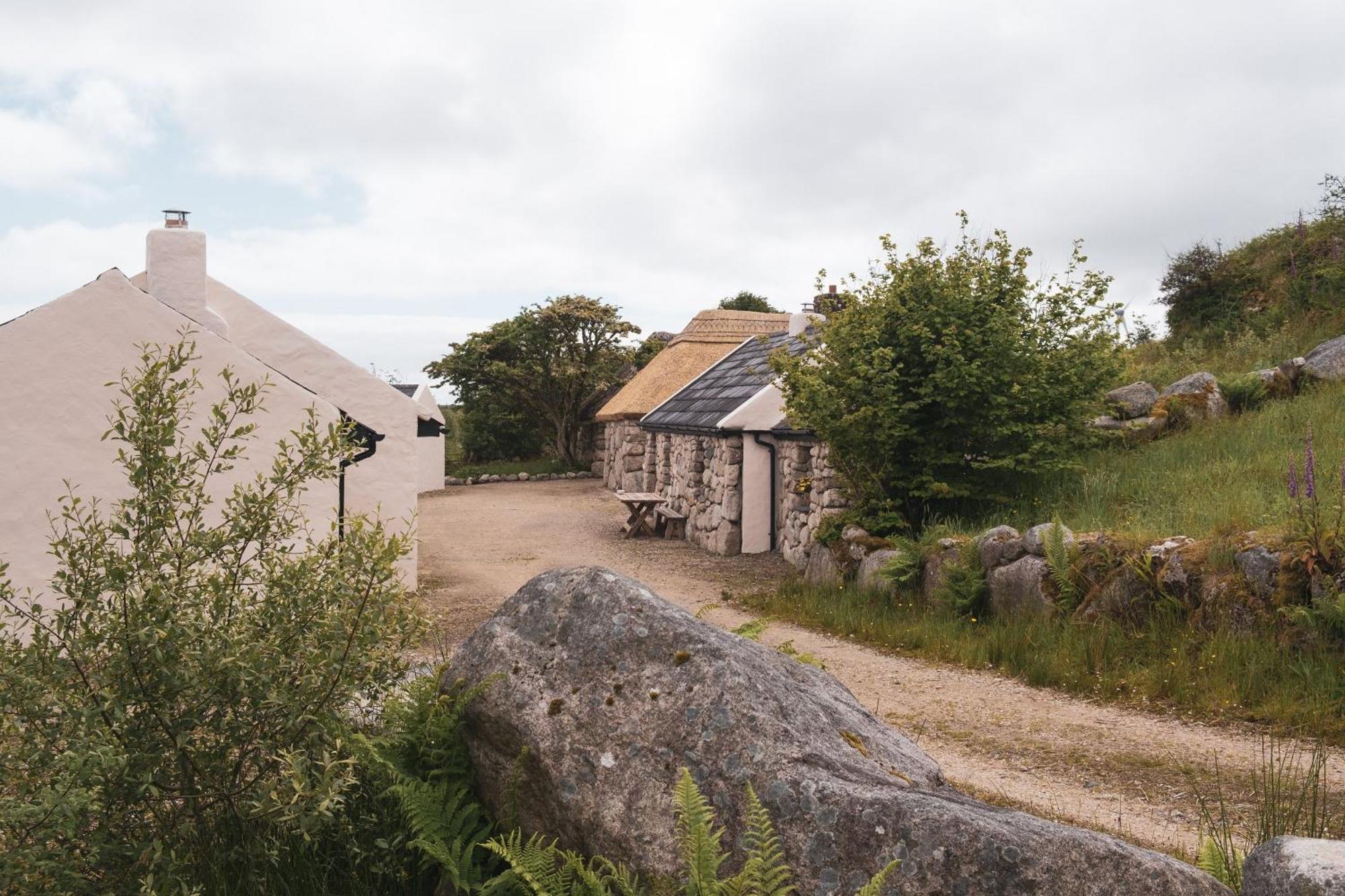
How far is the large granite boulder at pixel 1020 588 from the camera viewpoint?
31.7ft

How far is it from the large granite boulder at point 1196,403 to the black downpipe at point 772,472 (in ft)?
19.1

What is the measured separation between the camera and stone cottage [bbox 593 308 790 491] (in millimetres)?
25969

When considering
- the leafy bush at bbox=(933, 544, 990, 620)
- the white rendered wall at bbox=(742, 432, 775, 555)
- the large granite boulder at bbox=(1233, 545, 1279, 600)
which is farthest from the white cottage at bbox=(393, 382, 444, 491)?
the large granite boulder at bbox=(1233, 545, 1279, 600)

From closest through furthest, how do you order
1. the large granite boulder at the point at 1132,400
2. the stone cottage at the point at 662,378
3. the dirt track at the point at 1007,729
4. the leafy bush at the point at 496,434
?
the dirt track at the point at 1007,729 < the large granite boulder at the point at 1132,400 < the stone cottage at the point at 662,378 < the leafy bush at the point at 496,434

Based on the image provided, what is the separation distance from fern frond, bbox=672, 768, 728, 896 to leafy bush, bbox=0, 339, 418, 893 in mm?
1134

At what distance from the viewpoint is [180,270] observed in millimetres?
12641

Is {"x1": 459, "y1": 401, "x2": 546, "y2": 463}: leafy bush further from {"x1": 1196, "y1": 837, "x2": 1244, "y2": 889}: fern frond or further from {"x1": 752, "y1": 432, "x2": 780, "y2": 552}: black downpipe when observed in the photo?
{"x1": 1196, "y1": 837, "x2": 1244, "y2": 889}: fern frond

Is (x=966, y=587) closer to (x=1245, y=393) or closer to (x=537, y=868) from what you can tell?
(x=1245, y=393)

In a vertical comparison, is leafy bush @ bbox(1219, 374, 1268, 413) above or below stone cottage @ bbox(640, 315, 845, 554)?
above

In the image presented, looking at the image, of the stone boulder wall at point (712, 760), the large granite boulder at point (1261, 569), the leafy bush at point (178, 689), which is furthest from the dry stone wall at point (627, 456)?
the leafy bush at point (178, 689)

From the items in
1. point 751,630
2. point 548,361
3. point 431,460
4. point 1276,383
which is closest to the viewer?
point 751,630

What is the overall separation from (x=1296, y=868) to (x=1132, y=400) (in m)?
13.7

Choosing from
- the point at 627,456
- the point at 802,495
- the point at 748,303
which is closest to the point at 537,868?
the point at 802,495

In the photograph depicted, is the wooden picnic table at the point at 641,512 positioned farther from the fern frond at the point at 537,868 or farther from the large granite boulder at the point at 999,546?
the fern frond at the point at 537,868
